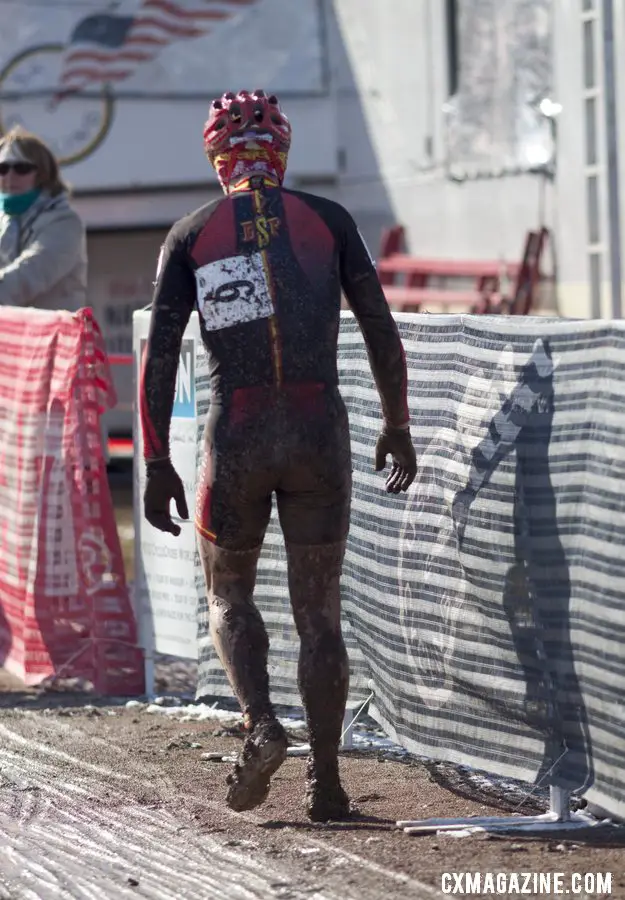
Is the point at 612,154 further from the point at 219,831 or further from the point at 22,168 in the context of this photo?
the point at 219,831

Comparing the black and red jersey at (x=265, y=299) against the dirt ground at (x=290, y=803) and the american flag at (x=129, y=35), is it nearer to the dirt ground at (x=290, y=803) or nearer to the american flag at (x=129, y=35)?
the dirt ground at (x=290, y=803)

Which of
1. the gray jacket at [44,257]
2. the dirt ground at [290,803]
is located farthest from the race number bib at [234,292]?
the gray jacket at [44,257]

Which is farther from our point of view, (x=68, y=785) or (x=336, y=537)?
(x=68, y=785)

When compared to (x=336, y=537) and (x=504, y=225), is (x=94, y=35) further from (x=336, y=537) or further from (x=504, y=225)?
(x=336, y=537)

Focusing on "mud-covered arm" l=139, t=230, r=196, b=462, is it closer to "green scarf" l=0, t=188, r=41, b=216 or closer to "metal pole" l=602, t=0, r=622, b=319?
"green scarf" l=0, t=188, r=41, b=216

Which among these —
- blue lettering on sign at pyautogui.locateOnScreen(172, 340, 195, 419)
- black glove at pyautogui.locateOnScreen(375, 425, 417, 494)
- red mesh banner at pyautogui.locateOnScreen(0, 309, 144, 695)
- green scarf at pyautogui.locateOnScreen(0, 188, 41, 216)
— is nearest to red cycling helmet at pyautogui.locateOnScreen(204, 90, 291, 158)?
black glove at pyautogui.locateOnScreen(375, 425, 417, 494)

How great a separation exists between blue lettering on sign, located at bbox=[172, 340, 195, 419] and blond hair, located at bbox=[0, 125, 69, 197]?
1683mm

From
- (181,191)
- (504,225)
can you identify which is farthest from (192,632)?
(181,191)

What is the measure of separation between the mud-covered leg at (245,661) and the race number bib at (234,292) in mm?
655

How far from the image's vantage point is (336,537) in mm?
5156

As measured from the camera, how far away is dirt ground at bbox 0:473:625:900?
14.8 ft

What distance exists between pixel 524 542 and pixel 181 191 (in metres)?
17.2

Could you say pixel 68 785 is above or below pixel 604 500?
below

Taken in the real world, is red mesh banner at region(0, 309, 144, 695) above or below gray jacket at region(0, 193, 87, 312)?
below
